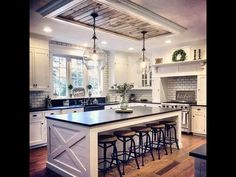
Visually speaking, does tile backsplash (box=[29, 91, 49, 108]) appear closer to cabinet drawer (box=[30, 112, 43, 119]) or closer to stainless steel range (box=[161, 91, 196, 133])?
cabinet drawer (box=[30, 112, 43, 119])

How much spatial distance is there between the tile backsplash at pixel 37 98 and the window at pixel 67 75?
0.46 meters

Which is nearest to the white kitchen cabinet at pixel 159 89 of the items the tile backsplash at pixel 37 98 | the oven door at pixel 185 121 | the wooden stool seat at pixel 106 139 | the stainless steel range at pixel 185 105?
the stainless steel range at pixel 185 105

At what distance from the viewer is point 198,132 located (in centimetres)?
570

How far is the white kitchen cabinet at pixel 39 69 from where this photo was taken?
4836mm

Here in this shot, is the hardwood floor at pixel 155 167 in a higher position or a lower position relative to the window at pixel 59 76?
lower

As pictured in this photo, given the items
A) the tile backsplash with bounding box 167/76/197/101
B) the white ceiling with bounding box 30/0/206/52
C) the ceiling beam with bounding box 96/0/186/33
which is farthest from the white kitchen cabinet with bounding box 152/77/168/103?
the ceiling beam with bounding box 96/0/186/33

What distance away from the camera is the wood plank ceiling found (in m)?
3.30

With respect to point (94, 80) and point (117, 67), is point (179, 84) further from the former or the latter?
point (94, 80)

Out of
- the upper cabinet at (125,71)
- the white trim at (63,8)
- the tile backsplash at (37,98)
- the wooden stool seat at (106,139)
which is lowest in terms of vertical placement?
the wooden stool seat at (106,139)

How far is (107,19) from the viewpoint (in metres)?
3.84

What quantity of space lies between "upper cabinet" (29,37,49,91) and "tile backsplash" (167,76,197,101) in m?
4.14

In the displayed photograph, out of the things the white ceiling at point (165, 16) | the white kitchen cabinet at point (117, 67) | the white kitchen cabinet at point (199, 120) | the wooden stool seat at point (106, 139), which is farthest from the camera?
the white kitchen cabinet at point (117, 67)

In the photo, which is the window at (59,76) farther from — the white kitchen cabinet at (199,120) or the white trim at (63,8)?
the white kitchen cabinet at (199,120)
